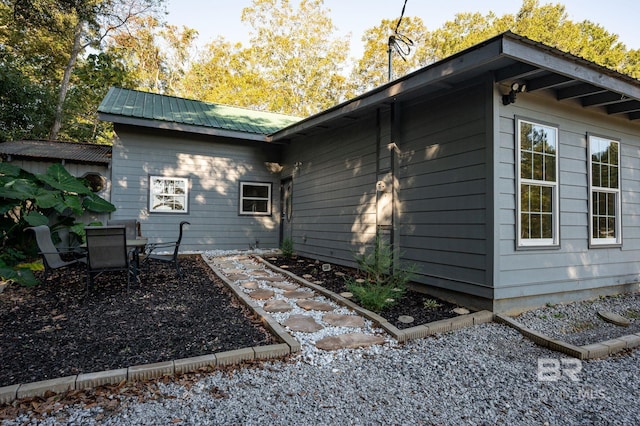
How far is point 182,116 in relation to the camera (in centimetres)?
838

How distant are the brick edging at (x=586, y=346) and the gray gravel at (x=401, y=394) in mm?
86

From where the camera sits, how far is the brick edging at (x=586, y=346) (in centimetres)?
290

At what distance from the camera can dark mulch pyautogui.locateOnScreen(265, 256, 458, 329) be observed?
3719 millimetres

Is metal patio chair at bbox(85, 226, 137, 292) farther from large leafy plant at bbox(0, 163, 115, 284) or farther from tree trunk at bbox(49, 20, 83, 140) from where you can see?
tree trunk at bbox(49, 20, 83, 140)

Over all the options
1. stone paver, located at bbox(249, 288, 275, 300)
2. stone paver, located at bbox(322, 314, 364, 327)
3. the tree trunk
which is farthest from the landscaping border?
the tree trunk

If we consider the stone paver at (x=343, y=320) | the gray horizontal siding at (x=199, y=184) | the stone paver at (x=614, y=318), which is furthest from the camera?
the gray horizontal siding at (x=199, y=184)

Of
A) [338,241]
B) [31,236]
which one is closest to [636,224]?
[338,241]

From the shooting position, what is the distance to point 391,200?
535 cm

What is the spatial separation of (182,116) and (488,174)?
7311 millimetres

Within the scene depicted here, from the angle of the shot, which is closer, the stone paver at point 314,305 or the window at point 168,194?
the stone paver at point 314,305

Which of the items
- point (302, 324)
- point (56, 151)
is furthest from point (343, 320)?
point (56, 151)

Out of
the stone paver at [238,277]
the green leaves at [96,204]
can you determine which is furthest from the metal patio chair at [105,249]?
the green leaves at [96,204]

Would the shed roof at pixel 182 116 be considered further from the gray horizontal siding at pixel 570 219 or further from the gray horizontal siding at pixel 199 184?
the gray horizontal siding at pixel 570 219

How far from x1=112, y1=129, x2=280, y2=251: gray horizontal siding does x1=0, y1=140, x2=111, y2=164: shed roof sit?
23.6 inches
